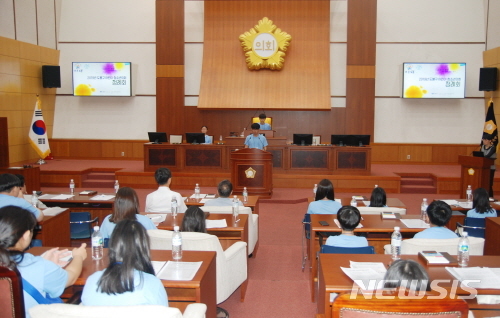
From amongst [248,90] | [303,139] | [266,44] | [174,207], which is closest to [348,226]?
[174,207]

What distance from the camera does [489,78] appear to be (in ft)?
38.8

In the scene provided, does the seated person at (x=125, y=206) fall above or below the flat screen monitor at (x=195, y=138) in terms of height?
below

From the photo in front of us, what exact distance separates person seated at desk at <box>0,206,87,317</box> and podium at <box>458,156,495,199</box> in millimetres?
7322

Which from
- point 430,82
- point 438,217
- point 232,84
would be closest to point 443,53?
point 430,82

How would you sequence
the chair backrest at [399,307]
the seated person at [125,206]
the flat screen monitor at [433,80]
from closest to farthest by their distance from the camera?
the chair backrest at [399,307] → the seated person at [125,206] → the flat screen monitor at [433,80]

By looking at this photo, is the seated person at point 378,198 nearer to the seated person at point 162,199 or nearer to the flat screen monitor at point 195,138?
the seated person at point 162,199

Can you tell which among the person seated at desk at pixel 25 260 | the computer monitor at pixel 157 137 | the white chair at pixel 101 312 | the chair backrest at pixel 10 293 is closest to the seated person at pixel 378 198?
the person seated at desk at pixel 25 260

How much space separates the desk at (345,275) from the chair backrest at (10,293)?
163cm

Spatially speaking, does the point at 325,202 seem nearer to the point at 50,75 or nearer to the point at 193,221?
the point at 193,221

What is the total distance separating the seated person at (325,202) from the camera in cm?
504

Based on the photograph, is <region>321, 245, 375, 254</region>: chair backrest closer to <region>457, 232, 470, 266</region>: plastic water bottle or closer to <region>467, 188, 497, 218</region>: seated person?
<region>457, 232, 470, 266</region>: plastic water bottle

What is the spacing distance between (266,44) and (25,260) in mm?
10920

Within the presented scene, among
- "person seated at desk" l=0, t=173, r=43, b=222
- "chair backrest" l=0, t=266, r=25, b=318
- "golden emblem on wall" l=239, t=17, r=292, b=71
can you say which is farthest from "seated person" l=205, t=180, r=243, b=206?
"golden emblem on wall" l=239, t=17, r=292, b=71

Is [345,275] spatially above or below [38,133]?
below
